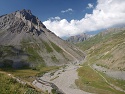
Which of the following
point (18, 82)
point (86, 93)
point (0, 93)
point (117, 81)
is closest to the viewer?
point (0, 93)

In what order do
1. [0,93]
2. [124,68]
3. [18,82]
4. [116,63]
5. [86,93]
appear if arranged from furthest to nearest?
[116,63] → [124,68] → [86,93] → [18,82] → [0,93]

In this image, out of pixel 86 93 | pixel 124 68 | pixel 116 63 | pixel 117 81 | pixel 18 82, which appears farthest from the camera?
pixel 116 63

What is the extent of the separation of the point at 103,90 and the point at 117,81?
19.9 m

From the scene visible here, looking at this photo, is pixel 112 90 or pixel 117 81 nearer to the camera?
pixel 112 90

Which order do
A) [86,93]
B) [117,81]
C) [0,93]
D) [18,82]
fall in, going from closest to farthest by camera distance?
[0,93]
[18,82]
[86,93]
[117,81]

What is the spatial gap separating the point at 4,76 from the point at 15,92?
4651 millimetres

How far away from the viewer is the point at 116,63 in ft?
496

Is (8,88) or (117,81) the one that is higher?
(8,88)

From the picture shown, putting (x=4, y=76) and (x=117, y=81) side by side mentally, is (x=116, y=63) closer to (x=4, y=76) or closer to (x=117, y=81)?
(x=117, y=81)

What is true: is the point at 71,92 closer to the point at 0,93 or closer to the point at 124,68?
the point at 124,68

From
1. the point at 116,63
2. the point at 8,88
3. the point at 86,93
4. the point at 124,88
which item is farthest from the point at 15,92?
the point at 116,63

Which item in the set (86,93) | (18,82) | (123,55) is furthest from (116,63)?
(18,82)

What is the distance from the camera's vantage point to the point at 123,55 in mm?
158125

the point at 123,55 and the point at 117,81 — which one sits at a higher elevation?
the point at 123,55
